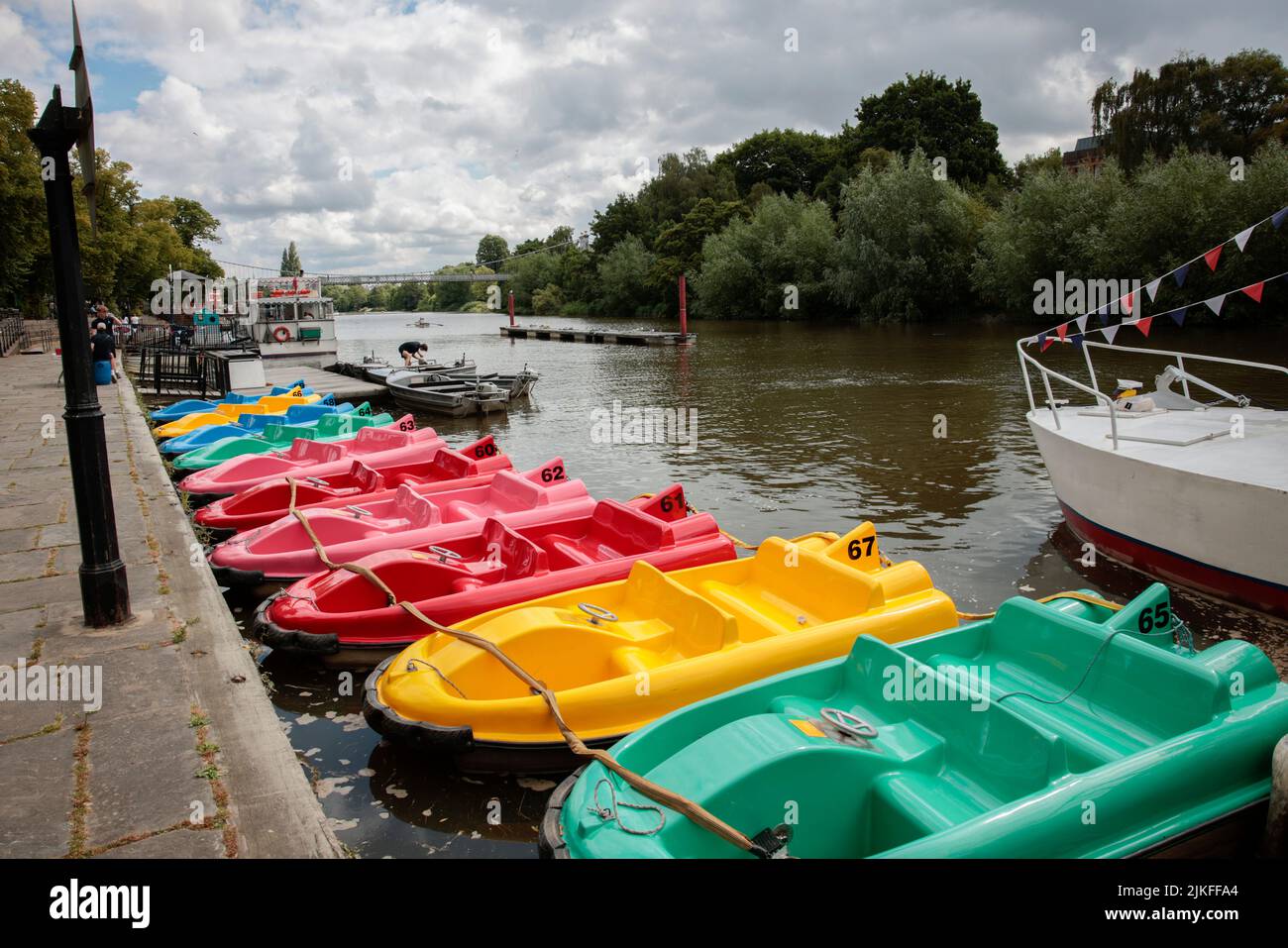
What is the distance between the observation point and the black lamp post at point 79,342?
5.03 metres

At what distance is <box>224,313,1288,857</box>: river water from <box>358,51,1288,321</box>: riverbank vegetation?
16.2ft

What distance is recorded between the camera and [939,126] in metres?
70.3

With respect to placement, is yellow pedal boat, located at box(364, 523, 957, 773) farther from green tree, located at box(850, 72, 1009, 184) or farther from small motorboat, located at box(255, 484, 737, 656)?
green tree, located at box(850, 72, 1009, 184)

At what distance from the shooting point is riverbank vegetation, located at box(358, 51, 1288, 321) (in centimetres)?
3659

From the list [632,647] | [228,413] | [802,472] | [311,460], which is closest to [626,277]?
[228,413]

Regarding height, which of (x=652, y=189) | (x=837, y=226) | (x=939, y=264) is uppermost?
(x=652, y=189)

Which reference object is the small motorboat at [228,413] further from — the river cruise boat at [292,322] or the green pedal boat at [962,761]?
the river cruise boat at [292,322]

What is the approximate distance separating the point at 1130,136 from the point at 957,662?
5357cm

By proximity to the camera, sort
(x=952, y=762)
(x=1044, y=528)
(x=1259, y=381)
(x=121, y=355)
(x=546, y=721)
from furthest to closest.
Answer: (x=121, y=355), (x=1259, y=381), (x=1044, y=528), (x=546, y=721), (x=952, y=762)

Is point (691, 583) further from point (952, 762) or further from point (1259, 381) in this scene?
point (1259, 381)

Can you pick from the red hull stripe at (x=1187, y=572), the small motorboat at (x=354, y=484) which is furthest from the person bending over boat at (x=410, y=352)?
the red hull stripe at (x=1187, y=572)

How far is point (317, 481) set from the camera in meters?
10.7

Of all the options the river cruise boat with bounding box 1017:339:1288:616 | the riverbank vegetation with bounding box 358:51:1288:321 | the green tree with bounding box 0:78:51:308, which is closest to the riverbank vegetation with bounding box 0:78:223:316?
the green tree with bounding box 0:78:51:308
